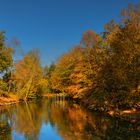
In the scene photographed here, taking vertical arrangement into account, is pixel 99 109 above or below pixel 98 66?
below

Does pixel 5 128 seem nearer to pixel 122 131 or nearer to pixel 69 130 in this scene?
pixel 69 130

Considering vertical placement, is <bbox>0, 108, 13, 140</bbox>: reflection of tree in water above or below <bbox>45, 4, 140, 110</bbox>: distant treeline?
below

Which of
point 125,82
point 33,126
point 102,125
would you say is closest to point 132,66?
point 125,82

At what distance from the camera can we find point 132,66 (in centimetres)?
3425

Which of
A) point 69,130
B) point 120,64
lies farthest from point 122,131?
point 120,64

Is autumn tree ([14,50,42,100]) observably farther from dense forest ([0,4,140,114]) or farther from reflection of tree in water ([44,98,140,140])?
reflection of tree in water ([44,98,140,140])

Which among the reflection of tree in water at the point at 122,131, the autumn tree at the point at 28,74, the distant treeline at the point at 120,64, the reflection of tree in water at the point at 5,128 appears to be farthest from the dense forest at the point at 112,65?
the reflection of tree in water at the point at 5,128

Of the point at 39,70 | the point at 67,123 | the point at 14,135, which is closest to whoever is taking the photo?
the point at 14,135

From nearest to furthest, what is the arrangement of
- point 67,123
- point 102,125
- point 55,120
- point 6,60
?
point 102,125 < point 67,123 < point 55,120 < point 6,60

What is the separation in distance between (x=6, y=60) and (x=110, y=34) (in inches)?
1120

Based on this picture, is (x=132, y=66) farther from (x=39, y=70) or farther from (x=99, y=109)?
(x=39, y=70)

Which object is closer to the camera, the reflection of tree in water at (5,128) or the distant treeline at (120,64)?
the reflection of tree in water at (5,128)

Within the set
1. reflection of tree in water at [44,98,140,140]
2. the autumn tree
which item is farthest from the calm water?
the autumn tree

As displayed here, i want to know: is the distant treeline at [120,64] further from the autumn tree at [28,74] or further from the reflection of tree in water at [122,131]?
the autumn tree at [28,74]
